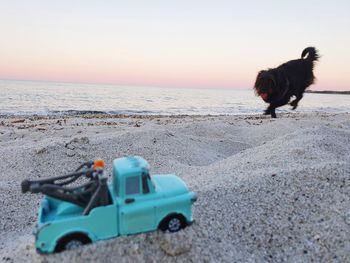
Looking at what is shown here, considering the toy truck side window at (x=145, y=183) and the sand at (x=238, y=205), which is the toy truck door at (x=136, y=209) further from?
the sand at (x=238, y=205)

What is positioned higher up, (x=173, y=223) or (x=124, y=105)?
(x=173, y=223)

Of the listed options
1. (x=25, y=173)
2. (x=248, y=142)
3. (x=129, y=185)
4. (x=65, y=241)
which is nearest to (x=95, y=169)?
(x=129, y=185)

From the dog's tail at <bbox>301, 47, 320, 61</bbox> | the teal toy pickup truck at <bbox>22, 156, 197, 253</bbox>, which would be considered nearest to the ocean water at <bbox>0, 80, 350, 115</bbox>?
the dog's tail at <bbox>301, 47, 320, 61</bbox>

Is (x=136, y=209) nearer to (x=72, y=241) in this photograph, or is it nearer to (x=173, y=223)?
(x=173, y=223)

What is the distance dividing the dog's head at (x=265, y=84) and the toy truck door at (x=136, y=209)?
4737mm

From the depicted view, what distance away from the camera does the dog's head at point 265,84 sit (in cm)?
677

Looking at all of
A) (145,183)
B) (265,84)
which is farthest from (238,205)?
(265,84)

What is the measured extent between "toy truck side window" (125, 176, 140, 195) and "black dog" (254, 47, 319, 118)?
4748 millimetres

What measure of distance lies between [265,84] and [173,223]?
4.77m

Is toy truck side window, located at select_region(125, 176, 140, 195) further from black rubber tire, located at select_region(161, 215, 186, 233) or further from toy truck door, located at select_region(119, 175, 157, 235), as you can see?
black rubber tire, located at select_region(161, 215, 186, 233)

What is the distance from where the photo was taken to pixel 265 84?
6855 millimetres

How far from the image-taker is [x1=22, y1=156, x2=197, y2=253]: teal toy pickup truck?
2.52 m

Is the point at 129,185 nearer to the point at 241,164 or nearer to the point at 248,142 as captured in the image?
the point at 241,164

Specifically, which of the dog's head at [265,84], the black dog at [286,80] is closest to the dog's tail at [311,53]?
the black dog at [286,80]
